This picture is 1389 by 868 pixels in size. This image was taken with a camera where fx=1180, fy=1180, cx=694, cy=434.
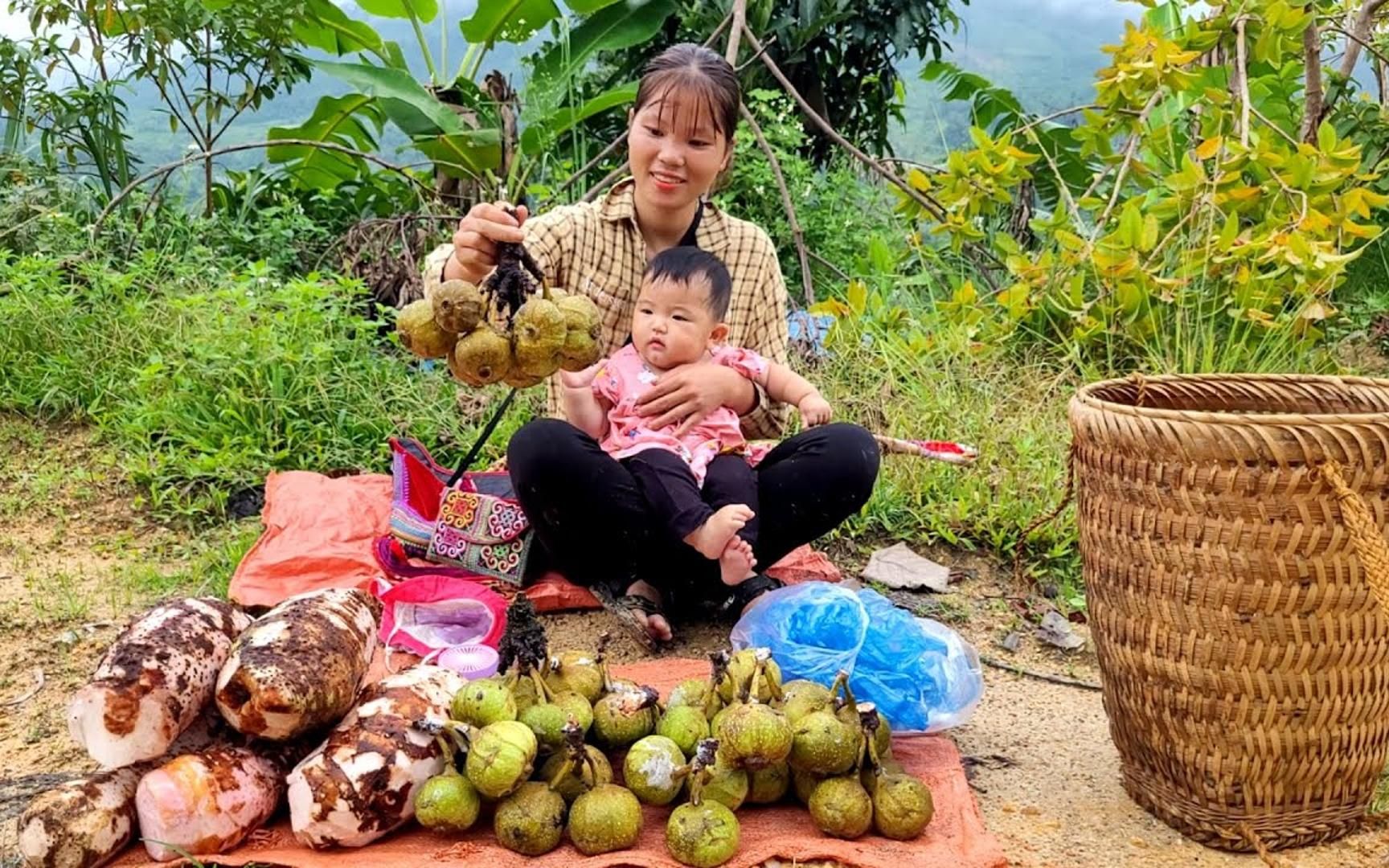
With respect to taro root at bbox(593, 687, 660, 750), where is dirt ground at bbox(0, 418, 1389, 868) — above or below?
below

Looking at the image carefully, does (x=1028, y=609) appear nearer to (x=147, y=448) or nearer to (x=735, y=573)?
(x=735, y=573)

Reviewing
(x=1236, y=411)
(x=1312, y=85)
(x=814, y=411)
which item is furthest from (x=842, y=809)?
(x=1312, y=85)

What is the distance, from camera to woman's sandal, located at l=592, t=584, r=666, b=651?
298 centimetres

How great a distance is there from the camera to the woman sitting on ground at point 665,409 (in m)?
2.81

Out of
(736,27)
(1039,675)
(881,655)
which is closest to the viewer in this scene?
(881,655)

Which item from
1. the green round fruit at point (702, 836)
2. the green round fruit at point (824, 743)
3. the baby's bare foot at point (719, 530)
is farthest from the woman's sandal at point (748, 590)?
the green round fruit at point (702, 836)

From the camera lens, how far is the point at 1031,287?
4496 millimetres

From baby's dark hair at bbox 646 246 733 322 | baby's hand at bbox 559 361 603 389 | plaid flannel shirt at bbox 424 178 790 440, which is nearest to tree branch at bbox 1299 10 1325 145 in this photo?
plaid flannel shirt at bbox 424 178 790 440

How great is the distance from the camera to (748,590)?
304cm

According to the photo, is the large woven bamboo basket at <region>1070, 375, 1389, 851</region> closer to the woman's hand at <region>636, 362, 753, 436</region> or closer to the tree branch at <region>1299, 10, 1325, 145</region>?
the woman's hand at <region>636, 362, 753, 436</region>

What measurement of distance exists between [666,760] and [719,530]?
74cm

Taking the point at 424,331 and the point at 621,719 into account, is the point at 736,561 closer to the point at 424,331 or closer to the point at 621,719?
the point at 621,719

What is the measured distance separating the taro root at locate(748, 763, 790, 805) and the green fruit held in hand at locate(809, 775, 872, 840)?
87 mm

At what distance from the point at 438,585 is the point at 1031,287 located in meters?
2.64
